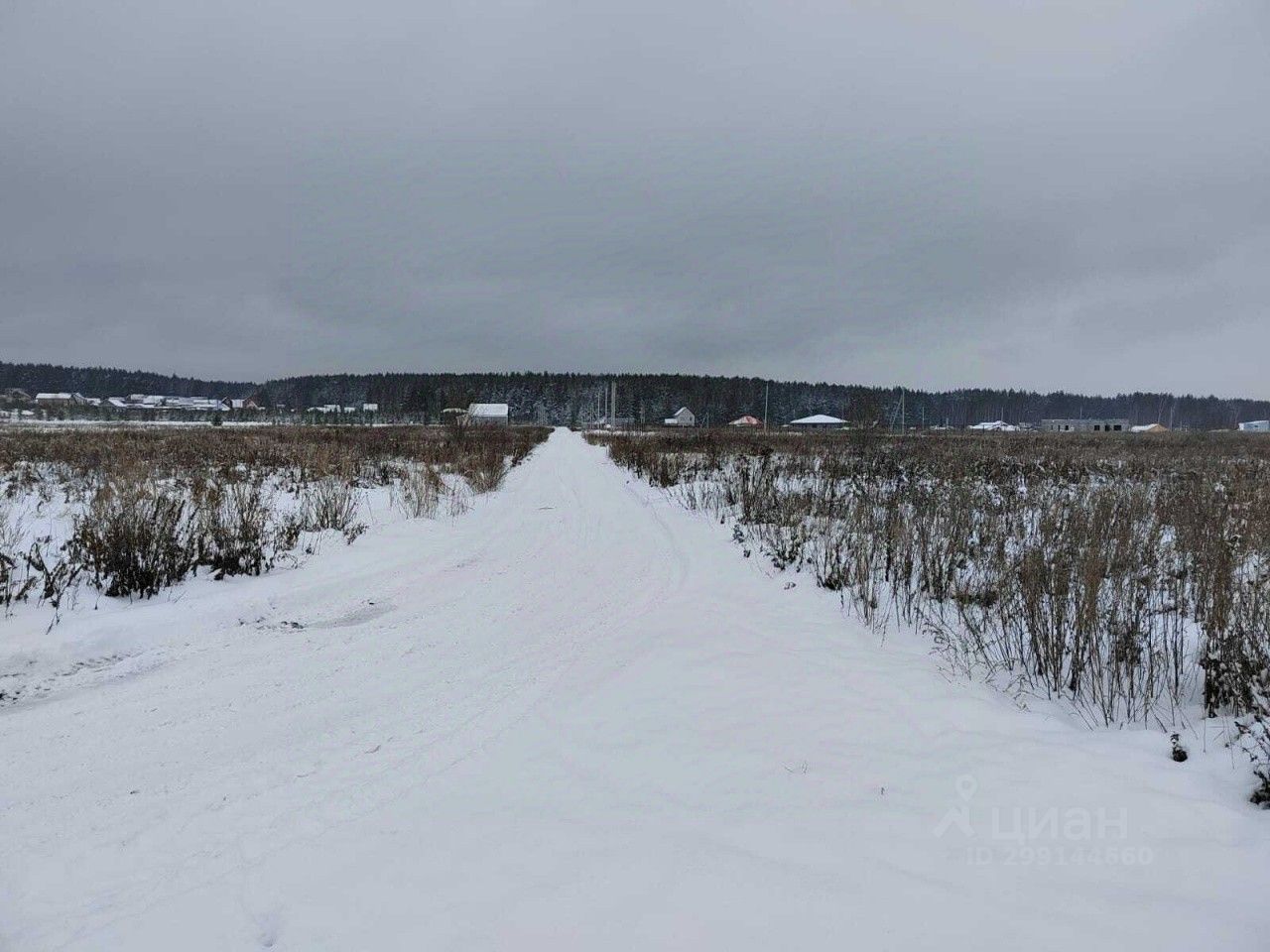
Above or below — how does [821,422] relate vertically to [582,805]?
above

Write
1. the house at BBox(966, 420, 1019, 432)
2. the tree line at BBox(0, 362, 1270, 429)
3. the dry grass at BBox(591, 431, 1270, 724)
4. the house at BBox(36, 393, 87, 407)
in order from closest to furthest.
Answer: the dry grass at BBox(591, 431, 1270, 724) → the house at BBox(966, 420, 1019, 432) → the house at BBox(36, 393, 87, 407) → the tree line at BBox(0, 362, 1270, 429)

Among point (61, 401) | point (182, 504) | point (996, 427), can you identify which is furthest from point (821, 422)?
point (61, 401)

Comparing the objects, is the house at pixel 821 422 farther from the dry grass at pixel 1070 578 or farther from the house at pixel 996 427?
the dry grass at pixel 1070 578

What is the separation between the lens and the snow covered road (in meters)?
1.94

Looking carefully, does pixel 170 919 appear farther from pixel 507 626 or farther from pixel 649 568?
pixel 649 568

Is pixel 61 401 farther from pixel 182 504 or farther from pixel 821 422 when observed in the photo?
pixel 182 504

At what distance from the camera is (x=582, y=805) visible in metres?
2.57

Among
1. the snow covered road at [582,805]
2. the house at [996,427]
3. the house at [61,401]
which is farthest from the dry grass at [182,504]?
the house at [61,401]

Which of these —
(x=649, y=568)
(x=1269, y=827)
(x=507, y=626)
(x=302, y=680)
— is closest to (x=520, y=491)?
(x=649, y=568)

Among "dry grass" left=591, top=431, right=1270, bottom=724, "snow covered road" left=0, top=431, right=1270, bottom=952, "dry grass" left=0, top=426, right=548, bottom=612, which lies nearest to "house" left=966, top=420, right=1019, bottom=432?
"dry grass" left=591, top=431, right=1270, bottom=724

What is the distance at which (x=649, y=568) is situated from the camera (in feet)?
23.2

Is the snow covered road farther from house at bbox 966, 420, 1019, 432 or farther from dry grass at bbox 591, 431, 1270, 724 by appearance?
house at bbox 966, 420, 1019, 432

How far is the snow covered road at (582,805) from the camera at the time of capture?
1.94 metres

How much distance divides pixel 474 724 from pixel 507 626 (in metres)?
1.64
